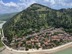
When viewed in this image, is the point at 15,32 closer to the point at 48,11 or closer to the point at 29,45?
the point at 29,45

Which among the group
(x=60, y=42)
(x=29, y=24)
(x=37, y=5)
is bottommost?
(x=60, y=42)

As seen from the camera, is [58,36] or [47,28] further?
[47,28]

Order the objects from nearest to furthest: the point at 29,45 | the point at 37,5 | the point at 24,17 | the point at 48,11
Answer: the point at 29,45 < the point at 24,17 < the point at 48,11 < the point at 37,5

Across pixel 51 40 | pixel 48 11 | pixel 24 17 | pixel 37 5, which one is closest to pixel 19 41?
pixel 51 40

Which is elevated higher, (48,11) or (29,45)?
(48,11)

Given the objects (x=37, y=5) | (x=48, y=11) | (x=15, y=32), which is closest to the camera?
(x=15, y=32)

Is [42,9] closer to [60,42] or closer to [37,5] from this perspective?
[37,5]

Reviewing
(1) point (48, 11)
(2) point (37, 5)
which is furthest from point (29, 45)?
(2) point (37, 5)
